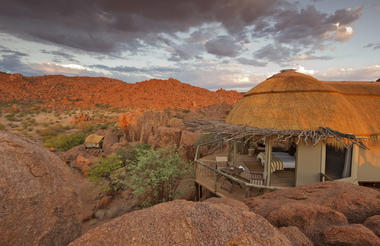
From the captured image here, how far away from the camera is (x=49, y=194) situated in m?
2.68

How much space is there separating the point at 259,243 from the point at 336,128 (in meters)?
8.26

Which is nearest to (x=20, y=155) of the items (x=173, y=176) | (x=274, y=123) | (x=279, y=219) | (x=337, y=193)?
(x=279, y=219)

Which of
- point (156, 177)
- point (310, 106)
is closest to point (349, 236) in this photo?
point (156, 177)

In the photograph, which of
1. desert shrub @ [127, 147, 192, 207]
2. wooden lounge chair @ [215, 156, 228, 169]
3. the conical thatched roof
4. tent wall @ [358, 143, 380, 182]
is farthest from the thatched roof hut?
tent wall @ [358, 143, 380, 182]

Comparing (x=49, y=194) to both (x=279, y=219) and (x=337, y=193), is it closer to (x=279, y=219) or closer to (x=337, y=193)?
(x=279, y=219)

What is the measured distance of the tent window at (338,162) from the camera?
788 cm

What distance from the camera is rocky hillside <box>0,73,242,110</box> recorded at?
47.9 m

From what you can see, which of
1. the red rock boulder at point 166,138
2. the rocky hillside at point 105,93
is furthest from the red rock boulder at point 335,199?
the rocky hillside at point 105,93

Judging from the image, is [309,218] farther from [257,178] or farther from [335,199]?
[257,178]

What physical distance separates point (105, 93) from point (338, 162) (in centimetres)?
6170

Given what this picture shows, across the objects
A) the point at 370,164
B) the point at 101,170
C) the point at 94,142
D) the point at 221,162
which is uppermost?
the point at 370,164

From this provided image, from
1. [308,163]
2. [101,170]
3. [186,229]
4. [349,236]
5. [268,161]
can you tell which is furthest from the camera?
[101,170]

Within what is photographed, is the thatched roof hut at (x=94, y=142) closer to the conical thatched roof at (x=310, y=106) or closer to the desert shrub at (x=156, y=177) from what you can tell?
the desert shrub at (x=156, y=177)

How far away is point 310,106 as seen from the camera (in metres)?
8.04
